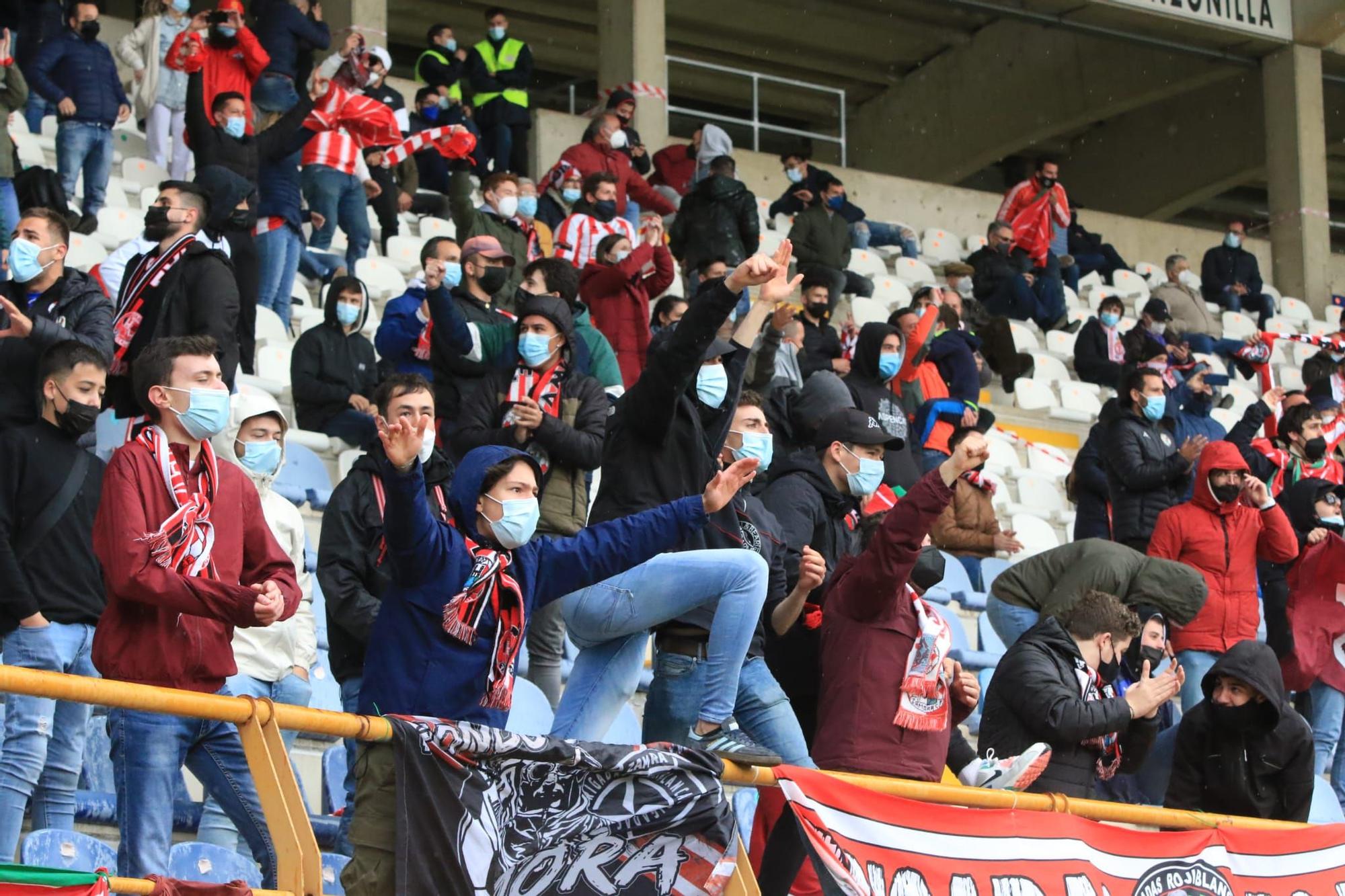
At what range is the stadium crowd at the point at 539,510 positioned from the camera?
4648mm

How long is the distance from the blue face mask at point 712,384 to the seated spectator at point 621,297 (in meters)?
3.84

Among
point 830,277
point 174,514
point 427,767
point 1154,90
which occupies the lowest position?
point 427,767

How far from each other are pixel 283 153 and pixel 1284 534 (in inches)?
210

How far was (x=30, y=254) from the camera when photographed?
6500mm

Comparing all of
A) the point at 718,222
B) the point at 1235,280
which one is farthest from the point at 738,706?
the point at 1235,280

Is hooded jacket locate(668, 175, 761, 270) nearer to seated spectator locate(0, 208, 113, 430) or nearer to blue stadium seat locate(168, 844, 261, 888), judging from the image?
seated spectator locate(0, 208, 113, 430)

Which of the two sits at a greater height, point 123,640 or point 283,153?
point 283,153

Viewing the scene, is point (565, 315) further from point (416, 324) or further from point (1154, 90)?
point (1154, 90)

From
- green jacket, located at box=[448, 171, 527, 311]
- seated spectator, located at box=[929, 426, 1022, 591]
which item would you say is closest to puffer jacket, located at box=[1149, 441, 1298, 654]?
seated spectator, located at box=[929, 426, 1022, 591]

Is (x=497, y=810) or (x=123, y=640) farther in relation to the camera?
(x=123, y=640)

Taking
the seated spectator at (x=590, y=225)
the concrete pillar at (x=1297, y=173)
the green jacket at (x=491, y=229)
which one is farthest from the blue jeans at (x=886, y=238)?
the seated spectator at (x=590, y=225)

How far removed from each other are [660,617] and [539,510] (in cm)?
58

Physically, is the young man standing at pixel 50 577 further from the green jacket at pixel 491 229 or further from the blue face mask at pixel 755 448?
the green jacket at pixel 491 229

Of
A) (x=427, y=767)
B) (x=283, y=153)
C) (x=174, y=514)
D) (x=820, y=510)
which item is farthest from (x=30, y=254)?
(x=283, y=153)
